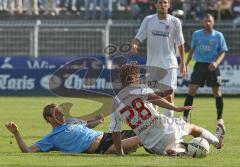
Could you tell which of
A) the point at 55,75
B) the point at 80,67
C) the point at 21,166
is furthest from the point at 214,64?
the point at 55,75

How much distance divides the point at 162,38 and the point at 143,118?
3.96 metres

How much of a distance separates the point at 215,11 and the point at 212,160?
905 inches

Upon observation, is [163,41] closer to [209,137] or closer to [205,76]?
[205,76]

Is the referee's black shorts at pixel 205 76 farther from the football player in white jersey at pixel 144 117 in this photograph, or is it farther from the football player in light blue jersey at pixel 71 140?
the football player in white jersey at pixel 144 117

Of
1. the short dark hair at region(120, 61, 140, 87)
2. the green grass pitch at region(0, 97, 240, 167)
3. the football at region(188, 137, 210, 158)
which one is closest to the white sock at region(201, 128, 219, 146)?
the green grass pitch at region(0, 97, 240, 167)

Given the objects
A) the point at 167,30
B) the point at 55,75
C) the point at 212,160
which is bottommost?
the point at 55,75

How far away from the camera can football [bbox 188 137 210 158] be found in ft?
39.3

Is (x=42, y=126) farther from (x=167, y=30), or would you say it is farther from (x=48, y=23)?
(x=48, y=23)

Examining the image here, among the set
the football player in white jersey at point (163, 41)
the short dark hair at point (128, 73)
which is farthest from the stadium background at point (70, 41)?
the short dark hair at point (128, 73)

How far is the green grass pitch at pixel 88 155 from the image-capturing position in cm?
1134

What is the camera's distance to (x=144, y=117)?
38.8 ft

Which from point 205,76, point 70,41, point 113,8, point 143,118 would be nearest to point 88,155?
point 143,118

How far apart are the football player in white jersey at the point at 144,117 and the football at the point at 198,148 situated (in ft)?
0.65

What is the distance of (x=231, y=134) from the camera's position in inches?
633
